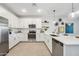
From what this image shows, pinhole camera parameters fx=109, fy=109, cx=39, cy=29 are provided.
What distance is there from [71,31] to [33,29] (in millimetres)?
2813

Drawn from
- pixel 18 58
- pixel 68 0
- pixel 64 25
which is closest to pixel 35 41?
pixel 64 25

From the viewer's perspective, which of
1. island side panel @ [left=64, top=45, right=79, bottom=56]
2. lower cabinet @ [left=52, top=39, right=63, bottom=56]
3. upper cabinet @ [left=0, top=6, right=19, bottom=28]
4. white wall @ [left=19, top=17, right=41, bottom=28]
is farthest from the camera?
white wall @ [left=19, top=17, right=41, bottom=28]

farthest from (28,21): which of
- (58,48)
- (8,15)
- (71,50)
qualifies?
(71,50)

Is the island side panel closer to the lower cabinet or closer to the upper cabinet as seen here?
the lower cabinet

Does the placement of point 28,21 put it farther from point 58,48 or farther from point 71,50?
point 71,50

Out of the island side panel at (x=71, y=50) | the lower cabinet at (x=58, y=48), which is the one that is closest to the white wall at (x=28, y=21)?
the lower cabinet at (x=58, y=48)

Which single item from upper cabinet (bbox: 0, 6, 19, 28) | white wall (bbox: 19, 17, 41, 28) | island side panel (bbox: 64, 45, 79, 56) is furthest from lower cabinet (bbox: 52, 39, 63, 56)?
white wall (bbox: 19, 17, 41, 28)

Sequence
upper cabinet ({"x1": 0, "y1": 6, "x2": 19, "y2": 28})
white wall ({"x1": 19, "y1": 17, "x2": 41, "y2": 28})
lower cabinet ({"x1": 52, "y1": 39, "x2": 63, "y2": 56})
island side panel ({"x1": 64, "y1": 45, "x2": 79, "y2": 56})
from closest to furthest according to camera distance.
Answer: island side panel ({"x1": 64, "y1": 45, "x2": 79, "y2": 56}) < lower cabinet ({"x1": 52, "y1": 39, "x2": 63, "y2": 56}) < upper cabinet ({"x1": 0, "y1": 6, "x2": 19, "y2": 28}) < white wall ({"x1": 19, "y1": 17, "x2": 41, "y2": 28})

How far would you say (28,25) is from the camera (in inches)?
319

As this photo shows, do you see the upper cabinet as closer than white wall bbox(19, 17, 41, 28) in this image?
Yes

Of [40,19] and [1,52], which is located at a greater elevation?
[40,19]

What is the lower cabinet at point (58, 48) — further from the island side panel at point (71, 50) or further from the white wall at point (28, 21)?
the white wall at point (28, 21)

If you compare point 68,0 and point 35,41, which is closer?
point 68,0

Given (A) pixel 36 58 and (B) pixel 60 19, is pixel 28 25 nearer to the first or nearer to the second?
(B) pixel 60 19
